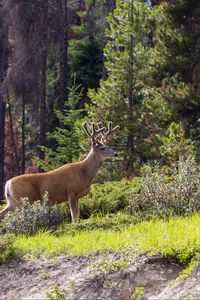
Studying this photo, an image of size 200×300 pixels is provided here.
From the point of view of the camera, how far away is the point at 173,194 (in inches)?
429

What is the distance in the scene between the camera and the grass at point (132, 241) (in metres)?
7.53

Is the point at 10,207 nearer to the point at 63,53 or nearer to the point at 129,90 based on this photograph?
the point at 129,90

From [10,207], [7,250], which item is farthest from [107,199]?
[7,250]

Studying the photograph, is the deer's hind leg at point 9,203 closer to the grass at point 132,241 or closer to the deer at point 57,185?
the deer at point 57,185

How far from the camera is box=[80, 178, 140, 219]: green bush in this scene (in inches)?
491

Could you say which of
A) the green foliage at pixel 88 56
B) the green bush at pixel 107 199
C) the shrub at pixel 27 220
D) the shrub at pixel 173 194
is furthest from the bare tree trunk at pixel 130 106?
the green foliage at pixel 88 56

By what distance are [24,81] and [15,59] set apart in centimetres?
108

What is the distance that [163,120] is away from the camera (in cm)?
2052

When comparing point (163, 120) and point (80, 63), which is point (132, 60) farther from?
point (80, 63)

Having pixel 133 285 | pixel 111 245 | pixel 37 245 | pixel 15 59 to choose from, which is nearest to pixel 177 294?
pixel 133 285

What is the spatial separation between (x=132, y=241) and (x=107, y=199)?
4785mm

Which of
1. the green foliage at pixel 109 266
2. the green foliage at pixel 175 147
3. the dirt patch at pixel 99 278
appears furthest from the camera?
the green foliage at pixel 175 147

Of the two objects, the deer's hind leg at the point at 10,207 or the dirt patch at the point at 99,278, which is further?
the deer's hind leg at the point at 10,207

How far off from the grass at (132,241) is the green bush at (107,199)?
9.26ft
